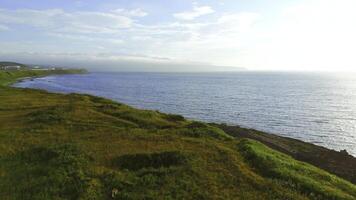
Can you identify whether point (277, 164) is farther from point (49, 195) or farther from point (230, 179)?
point (49, 195)

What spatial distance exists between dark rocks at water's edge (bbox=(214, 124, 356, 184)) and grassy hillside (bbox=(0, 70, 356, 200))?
35.5ft

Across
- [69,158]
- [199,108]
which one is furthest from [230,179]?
[199,108]

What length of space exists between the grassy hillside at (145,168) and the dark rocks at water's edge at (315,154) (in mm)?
10821

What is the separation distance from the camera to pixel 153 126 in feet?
124

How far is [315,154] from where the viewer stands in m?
41.9

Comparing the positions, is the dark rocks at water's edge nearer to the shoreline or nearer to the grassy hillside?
the shoreline

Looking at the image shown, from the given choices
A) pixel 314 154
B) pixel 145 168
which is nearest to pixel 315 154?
pixel 314 154

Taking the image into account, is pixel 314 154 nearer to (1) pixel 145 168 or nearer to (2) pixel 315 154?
(2) pixel 315 154

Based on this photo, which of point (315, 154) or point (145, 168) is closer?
point (145, 168)

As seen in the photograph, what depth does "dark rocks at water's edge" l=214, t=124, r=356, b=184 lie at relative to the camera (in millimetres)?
34263

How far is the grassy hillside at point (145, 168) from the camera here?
737 inches

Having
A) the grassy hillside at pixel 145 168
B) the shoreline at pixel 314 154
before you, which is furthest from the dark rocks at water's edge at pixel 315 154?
the grassy hillside at pixel 145 168

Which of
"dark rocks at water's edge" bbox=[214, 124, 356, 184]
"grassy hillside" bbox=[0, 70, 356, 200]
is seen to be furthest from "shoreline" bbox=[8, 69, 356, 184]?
"grassy hillside" bbox=[0, 70, 356, 200]

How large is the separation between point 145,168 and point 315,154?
27324 millimetres
